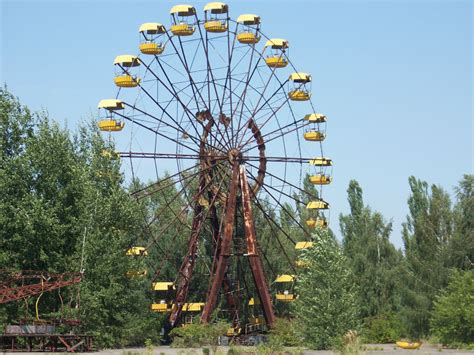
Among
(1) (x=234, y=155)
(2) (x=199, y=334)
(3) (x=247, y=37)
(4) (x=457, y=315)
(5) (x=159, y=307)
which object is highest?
(3) (x=247, y=37)

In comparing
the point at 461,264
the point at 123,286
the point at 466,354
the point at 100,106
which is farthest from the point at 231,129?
the point at 466,354

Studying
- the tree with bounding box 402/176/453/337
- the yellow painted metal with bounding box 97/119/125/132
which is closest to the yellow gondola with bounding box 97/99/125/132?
the yellow painted metal with bounding box 97/119/125/132

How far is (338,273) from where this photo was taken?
4806cm

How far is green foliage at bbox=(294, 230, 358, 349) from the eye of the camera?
4653cm

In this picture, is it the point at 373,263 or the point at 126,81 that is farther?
the point at 373,263

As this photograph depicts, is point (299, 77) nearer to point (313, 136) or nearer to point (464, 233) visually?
point (313, 136)

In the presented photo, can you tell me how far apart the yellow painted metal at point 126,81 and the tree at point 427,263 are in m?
19.1

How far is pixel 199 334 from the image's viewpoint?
48.7 m

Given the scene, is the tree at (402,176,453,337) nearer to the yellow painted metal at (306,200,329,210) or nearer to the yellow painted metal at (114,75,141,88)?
the yellow painted metal at (306,200,329,210)

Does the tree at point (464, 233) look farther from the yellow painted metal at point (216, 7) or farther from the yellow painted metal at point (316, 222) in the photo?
the yellow painted metal at point (216, 7)

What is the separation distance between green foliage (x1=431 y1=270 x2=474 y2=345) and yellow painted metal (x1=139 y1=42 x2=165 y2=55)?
801 inches

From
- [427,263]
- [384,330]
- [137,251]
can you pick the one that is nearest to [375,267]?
[384,330]

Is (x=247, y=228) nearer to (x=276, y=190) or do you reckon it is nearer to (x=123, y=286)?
(x=276, y=190)

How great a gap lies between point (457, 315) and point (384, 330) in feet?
51.0
